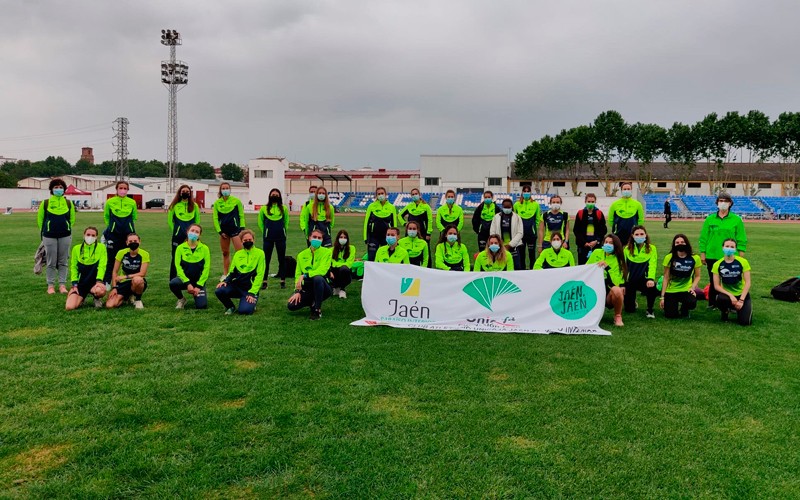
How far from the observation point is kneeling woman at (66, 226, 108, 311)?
761cm

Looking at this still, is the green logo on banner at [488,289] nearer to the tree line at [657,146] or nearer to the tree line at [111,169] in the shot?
the tree line at [657,146]

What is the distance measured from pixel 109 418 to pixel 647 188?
67.9 m

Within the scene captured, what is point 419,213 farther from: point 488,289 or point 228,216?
point 228,216

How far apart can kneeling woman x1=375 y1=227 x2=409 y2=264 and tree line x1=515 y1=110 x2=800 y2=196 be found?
5761 cm

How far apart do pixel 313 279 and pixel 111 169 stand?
138m

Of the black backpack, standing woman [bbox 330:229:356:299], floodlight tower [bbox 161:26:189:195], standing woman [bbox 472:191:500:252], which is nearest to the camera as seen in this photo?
the black backpack

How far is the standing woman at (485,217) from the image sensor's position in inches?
403

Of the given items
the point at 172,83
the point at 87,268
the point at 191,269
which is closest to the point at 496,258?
the point at 191,269

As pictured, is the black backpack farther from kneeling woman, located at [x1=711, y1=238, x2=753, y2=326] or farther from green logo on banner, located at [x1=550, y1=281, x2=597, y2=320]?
green logo on banner, located at [x1=550, y1=281, x2=597, y2=320]

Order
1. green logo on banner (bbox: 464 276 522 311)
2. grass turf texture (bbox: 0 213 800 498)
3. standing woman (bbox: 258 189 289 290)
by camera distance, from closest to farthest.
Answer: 1. grass turf texture (bbox: 0 213 800 498)
2. green logo on banner (bbox: 464 276 522 311)
3. standing woman (bbox: 258 189 289 290)

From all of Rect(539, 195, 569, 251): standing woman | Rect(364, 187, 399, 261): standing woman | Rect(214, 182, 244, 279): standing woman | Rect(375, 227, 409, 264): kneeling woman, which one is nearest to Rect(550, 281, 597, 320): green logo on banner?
Rect(375, 227, 409, 264): kneeling woman

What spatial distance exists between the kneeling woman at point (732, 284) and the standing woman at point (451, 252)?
3.65 metres

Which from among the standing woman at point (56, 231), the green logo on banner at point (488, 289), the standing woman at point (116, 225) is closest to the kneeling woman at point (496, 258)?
the green logo on banner at point (488, 289)

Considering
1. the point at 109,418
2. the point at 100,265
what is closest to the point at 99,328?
the point at 100,265
